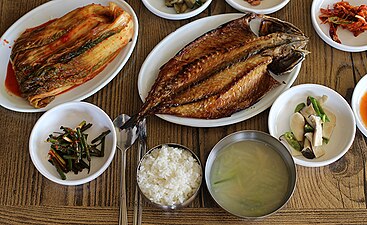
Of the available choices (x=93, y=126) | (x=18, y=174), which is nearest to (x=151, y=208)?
(x=93, y=126)

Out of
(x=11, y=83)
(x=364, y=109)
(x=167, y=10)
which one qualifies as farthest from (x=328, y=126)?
(x=11, y=83)

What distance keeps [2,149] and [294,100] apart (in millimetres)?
1469

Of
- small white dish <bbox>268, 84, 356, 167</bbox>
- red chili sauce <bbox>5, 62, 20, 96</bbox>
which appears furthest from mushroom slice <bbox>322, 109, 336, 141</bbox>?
red chili sauce <bbox>5, 62, 20, 96</bbox>

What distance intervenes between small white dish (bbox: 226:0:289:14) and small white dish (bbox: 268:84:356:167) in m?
0.50

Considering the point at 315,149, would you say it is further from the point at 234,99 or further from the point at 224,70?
the point at 224,70

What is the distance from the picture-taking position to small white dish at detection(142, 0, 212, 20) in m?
2.59

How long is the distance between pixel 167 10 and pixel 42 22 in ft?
2.29

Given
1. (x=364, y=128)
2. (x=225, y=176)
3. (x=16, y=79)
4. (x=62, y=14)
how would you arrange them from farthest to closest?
(x=62, y=14) → (x=16, y=79) → (x=364, y=128) → (x=225, y=176)

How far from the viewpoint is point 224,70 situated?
7.52 feet

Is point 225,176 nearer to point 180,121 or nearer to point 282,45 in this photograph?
point 180,121

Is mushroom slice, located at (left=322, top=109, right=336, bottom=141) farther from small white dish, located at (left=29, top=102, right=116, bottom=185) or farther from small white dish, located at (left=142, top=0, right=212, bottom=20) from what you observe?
small white dish, located at (left=29, top=102, right=116, bottom=185)

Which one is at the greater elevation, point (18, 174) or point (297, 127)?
point (297, 127)

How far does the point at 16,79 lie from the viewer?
97.1 inches

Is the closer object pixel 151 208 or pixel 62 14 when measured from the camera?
pixel 151 208
